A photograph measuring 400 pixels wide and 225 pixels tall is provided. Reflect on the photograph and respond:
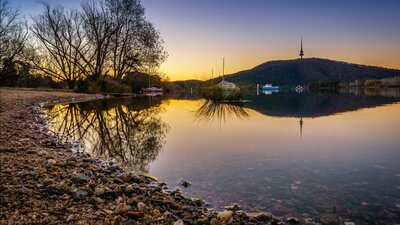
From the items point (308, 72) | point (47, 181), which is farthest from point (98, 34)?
point (308, 72)

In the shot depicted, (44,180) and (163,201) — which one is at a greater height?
(44,180)

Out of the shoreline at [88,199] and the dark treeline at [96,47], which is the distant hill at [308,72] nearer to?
the dark treeline at [96,47]

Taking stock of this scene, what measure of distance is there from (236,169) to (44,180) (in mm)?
2796

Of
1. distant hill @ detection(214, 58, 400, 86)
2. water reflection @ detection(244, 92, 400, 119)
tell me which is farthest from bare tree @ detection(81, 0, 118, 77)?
distant hill @ detection(214, 58, 400, 86)

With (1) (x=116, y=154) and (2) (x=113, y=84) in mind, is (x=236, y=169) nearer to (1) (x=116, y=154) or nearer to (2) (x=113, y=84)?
(1) (x=116, y=154)

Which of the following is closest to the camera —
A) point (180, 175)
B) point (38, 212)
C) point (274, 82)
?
point (38, 212)

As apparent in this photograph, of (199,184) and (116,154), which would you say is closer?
(199,184)

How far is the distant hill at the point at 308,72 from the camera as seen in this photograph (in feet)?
504

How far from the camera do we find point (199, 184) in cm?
438

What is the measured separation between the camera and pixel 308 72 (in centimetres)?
17225

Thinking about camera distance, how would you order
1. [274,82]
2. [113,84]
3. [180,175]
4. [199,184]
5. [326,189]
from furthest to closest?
[274,82] < [113,84] < [180,175] < [199,184] < [326,189]

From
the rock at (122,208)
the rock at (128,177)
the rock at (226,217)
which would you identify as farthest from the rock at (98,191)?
the rock at (226,217)

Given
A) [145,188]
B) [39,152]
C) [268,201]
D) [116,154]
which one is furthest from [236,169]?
[39,152]

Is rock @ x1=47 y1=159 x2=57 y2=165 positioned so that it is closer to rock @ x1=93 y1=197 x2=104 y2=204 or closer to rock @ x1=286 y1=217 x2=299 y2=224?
rock @ x1=93 y1=197 x2=104 y2=204
